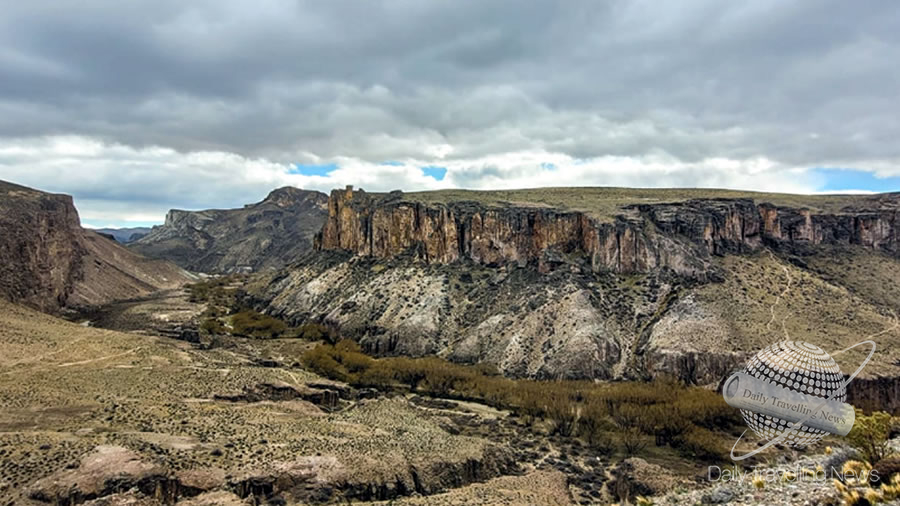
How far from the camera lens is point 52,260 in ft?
241

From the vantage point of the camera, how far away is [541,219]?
225ft

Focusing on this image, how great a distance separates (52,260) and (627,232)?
76.5 metres

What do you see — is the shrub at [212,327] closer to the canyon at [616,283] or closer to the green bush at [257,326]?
the green bush at [257,326]

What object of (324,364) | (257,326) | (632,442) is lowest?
(632,442)

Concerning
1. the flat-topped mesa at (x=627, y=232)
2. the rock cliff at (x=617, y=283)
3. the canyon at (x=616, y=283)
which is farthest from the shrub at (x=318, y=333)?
the flat-topped mesa at (x=627, y=232)

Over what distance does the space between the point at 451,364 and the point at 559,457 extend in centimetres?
2054

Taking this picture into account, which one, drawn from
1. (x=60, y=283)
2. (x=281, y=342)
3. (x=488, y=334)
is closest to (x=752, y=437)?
(x=488, y=334)

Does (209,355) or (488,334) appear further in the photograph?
(488,334)

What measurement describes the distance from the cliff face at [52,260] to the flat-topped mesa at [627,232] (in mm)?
44130

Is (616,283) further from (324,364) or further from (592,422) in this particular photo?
(324,364)

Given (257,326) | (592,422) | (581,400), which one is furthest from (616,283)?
(257,326)

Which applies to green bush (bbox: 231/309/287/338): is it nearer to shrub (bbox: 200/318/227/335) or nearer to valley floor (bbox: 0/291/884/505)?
shrub (bbox: 200/318/227/335)

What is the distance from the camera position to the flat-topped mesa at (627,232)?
6284cm

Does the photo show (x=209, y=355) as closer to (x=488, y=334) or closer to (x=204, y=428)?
(x=204, y=428)
